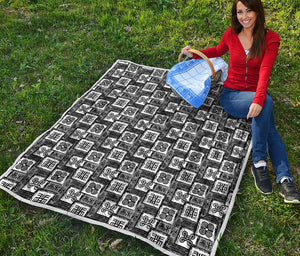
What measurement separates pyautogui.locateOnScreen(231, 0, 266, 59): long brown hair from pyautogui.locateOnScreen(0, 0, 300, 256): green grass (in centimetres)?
120

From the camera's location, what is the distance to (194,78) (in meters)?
4.55

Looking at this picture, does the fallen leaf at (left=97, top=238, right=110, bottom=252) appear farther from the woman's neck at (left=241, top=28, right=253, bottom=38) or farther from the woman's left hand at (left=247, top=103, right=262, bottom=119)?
the woman's neck at (left=241, top=28, right=253, bottom=38)

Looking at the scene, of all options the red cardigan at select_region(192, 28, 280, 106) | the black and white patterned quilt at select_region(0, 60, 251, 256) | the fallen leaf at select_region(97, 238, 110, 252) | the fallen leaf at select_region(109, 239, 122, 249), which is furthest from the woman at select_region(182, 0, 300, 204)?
the fallen leaf at select_region(97, 238, 110, 252)

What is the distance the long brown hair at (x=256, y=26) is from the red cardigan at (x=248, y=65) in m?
0.08

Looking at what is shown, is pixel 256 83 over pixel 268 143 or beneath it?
over

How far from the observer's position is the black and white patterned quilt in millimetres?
3377

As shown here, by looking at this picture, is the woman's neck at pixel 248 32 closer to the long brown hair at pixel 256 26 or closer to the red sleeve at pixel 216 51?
the long brown hair at pixel 256 26

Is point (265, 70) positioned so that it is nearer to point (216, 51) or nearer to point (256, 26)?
point (256, 26)

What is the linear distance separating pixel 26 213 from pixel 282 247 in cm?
281

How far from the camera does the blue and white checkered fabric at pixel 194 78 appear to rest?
444 cm

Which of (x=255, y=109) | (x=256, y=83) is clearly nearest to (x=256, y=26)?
(x=256, y=83)

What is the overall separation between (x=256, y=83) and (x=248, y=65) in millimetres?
303

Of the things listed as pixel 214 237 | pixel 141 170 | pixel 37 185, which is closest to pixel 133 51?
pixel 141 170

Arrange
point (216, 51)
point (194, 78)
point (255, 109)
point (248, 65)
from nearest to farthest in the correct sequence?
point (255, 109), point (248, 65), point (216, 51), point (194, 78)
